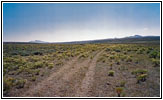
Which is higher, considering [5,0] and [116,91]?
[5,0]

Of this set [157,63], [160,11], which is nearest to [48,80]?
[160,11]

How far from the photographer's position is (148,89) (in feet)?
24.3

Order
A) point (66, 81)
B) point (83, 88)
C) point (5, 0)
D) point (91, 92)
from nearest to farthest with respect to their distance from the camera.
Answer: point (91, 92), point (83, 88), point (5, 0), point (66, 81)

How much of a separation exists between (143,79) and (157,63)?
17.2 ft

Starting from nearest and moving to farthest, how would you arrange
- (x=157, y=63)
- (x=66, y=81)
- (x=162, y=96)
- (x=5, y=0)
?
(x=162, y=96)
(x=5, y=0)
(x=66, y=81)
(x=157, y=63)

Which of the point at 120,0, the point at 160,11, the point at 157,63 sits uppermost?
the point at 120,0

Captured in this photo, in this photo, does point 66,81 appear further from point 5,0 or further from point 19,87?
point 5,0

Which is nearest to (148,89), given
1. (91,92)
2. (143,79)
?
(143,79)

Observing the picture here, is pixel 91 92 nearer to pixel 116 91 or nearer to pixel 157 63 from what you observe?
pixel 116 91

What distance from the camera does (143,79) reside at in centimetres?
894

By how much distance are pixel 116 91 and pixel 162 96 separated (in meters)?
2.10

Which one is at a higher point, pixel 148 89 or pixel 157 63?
pixel 157 63

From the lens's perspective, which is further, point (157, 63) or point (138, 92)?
point (157, 63)

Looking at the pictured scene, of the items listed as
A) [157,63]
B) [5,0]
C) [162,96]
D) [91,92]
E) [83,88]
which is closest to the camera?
[162,96]
